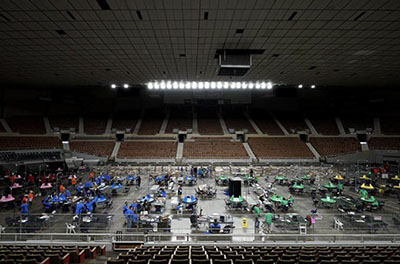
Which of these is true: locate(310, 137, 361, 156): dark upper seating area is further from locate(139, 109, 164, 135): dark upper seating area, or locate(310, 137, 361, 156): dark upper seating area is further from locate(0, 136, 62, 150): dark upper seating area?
locate(0, 136, 62, 150): dark upper seating area

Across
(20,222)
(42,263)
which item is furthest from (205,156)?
(42,263)

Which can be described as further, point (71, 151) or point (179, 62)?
point (71, 151)

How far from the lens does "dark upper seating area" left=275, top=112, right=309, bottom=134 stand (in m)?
41.0

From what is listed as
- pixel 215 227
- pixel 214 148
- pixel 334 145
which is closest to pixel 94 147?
pixel 214 148

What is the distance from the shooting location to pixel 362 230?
9445mm

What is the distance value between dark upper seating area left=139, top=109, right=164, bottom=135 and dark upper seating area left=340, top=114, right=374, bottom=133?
120 feet

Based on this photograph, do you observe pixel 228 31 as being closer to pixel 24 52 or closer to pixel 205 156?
pixel 24 52

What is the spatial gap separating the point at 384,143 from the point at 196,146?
102 feet

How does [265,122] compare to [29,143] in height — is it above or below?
above

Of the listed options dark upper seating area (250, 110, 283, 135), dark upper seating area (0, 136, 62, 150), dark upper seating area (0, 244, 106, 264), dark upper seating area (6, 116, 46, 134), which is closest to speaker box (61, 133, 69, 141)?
dark upper seating area (6, 116, 46, 134)

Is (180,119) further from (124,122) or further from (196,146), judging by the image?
(124,122)

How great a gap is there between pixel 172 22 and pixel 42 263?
430 inches

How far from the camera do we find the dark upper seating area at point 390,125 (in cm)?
3671

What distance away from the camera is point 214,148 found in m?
35.1
